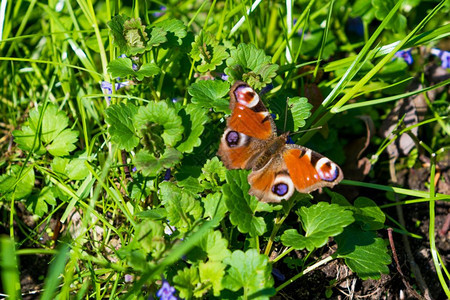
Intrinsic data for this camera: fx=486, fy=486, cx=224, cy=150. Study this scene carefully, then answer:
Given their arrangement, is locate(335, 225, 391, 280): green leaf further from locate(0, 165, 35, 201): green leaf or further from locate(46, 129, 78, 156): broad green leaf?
locate(0, 165, 35, 201): green leaf

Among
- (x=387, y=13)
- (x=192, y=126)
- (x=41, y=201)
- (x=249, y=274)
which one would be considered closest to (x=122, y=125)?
(x=192, y=126)

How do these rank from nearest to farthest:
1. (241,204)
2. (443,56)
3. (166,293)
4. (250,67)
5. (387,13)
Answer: (166,293), (241,204), (250,67), (387,13), (443,56)

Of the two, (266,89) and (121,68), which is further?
(266,89)

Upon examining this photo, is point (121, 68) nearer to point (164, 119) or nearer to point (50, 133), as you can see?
point (164, 119)

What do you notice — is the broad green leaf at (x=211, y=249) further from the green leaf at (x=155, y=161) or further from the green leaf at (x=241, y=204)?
the green leaf at (x=155, y=161)

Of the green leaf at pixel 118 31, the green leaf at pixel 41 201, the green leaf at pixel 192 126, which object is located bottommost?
the green leaf at pixel 41 201

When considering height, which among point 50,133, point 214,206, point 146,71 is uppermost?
point 146,71

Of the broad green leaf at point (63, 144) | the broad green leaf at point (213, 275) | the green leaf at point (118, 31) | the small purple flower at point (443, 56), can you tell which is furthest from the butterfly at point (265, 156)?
the small purple flower at point (443, 56)
